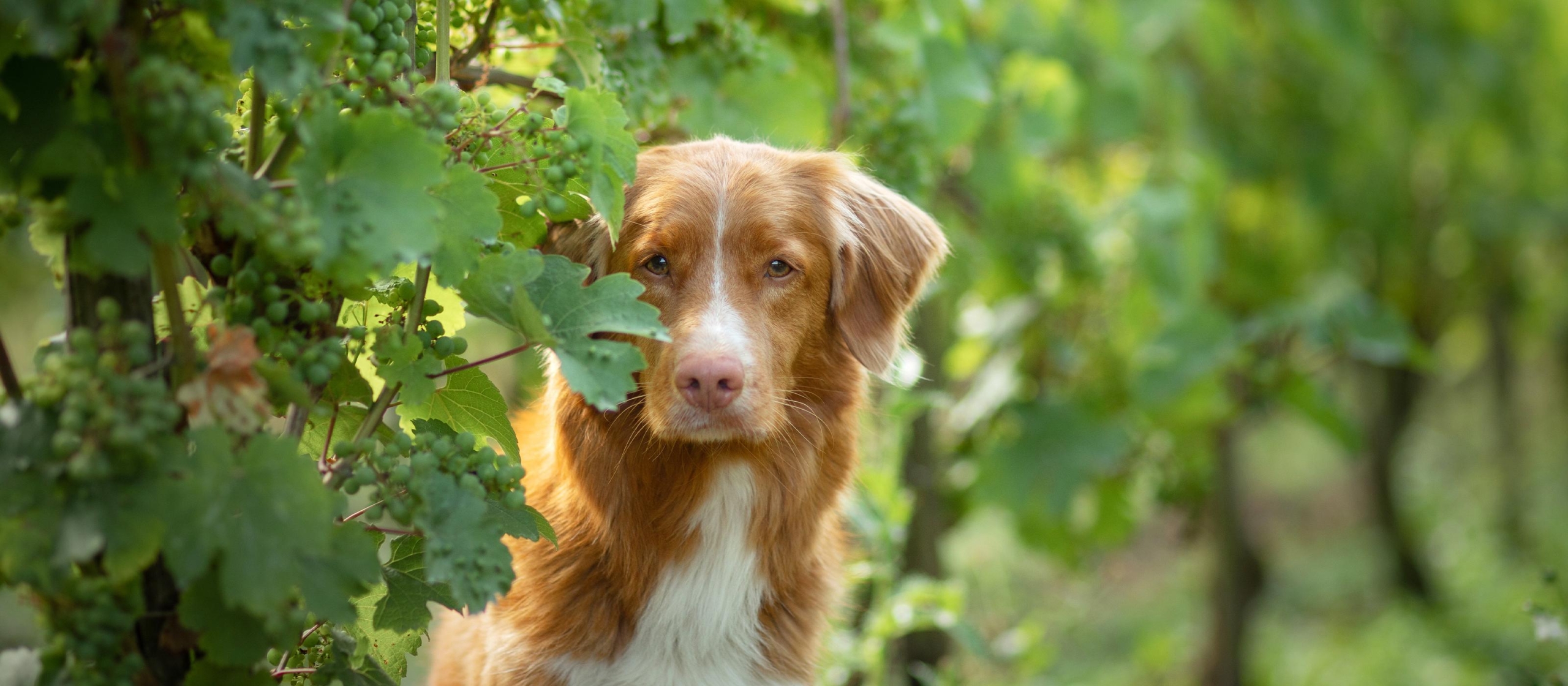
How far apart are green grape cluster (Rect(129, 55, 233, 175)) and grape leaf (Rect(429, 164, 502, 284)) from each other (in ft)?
1.20

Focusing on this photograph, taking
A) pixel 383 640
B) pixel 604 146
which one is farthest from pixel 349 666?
pixel 604 146

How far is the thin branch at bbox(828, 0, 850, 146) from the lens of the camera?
3688 millimetres

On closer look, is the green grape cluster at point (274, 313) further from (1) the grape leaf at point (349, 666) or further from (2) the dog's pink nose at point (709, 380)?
(2) the dog's pink nose at point (709, 380)

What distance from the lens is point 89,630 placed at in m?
1.63

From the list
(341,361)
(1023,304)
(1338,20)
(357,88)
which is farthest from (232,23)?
(1338,20)

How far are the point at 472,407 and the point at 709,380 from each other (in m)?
0.51

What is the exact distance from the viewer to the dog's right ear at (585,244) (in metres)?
2.85

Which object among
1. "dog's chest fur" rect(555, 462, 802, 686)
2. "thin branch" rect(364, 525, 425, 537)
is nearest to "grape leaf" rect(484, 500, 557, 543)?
"thin branch" rect(364, 525, 425, 537)

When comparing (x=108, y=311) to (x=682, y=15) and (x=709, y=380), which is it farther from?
(x=682, y=15)

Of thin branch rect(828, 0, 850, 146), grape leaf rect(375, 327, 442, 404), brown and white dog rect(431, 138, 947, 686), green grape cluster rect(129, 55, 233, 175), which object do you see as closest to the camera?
green grape cluster rect(129, 55, 233, 175)

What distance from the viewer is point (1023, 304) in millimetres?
5551

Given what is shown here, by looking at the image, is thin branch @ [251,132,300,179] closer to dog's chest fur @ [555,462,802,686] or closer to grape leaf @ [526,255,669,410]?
grape leaf @ [526,255,669,410]

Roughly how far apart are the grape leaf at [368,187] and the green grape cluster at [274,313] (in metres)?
0.17

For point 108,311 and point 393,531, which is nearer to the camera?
point 108,311
